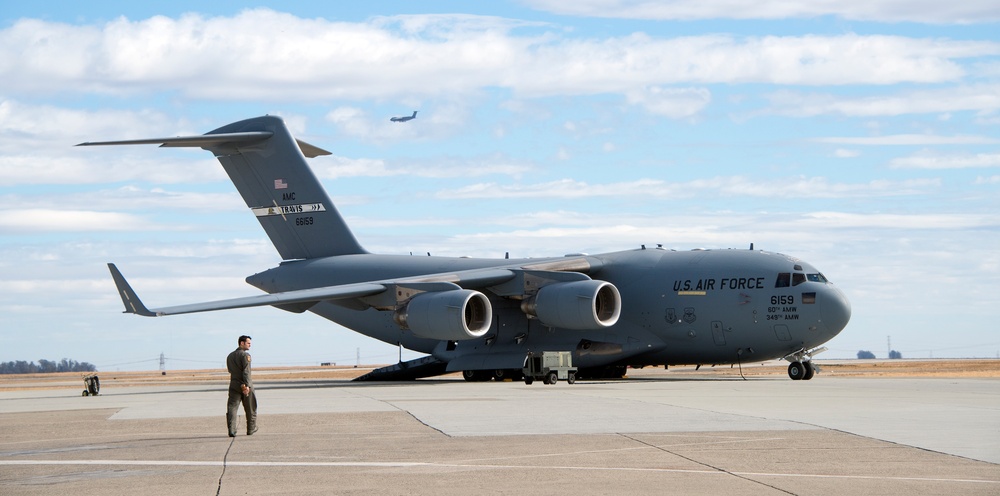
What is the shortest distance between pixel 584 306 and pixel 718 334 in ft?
11.6

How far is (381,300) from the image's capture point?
29.3 m

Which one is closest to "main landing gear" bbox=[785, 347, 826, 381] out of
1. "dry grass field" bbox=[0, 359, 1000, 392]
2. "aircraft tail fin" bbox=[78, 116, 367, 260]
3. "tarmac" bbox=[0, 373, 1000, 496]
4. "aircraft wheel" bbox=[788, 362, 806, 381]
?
"aircraft wheel" bbox=[788, 362, 806, 381]

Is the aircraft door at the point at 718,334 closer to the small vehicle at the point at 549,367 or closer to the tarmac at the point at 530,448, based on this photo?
the small vehicle at the point at 549,367

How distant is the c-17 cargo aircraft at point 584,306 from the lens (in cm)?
2772

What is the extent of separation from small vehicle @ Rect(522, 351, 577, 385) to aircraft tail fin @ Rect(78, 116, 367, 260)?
9.43 m

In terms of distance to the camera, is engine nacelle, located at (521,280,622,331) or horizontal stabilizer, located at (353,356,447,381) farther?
horizontal stabilizer, located at (353,356,447,381)

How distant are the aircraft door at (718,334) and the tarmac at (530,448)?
28.7ft

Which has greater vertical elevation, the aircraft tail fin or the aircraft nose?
the aircraft tail fin

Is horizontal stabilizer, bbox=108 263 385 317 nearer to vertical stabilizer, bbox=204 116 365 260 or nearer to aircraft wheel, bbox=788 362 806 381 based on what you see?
vertical stabilizer, bbox=204 116 365 260

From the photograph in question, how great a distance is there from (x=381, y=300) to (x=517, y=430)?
1611cm

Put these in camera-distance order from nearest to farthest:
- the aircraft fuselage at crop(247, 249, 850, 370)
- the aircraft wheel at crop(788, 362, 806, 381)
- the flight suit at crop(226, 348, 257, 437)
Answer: the flight suit at crop(226, 348, 257, 437) → the aircraft fuselage at crop(247, 249, 850, 370) → the aircraft wheel at crop(788, 362, 806, 381)

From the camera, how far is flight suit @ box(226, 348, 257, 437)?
544 inches

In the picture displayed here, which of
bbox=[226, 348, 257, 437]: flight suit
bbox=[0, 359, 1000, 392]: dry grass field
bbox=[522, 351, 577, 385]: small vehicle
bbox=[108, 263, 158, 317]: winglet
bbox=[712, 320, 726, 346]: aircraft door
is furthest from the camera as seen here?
bbox=[0, 359, 1000, 392]: dry grass field

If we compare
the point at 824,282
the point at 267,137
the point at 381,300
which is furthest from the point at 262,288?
the point at 824,282
